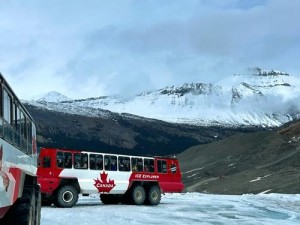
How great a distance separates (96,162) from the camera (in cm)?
2323

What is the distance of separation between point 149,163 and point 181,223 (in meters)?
9.75

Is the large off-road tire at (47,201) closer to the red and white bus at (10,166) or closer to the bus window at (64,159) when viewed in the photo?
the bus window at (64,159)

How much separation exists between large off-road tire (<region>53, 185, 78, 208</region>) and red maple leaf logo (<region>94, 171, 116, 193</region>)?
1276 millimetres

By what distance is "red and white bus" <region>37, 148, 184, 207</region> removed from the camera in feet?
70.9

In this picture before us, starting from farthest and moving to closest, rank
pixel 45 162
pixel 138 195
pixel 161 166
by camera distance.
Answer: pixel 161 166, pixel 138 195, pixel 45 162

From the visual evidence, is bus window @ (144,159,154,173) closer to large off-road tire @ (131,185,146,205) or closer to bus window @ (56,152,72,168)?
large off-road tire @ (131,185,146,205)

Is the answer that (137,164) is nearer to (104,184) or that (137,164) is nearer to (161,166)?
(161,166)

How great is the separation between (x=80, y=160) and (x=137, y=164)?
348cm

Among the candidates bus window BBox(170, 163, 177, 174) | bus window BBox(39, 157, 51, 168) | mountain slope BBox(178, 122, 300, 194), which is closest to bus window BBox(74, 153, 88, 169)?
bus window BBox(39, 157, 51, 168)

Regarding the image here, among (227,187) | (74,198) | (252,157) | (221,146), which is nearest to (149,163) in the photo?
(74,198)

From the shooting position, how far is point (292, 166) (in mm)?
50938

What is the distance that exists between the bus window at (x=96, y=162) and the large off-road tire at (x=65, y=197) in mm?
1447

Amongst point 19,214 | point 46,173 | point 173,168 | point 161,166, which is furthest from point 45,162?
point 19,214

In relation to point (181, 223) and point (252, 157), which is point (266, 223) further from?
point (252, 157)
